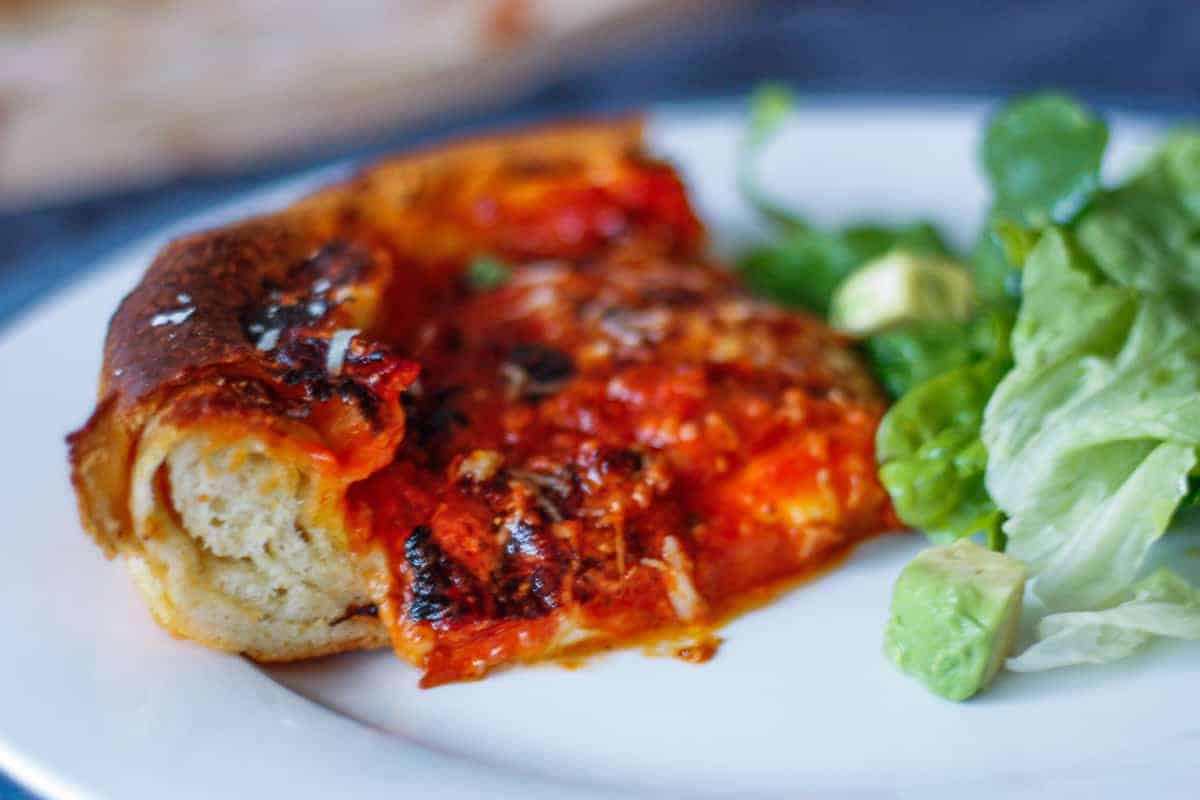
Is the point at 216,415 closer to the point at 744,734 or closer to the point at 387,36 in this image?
the point at 744,734

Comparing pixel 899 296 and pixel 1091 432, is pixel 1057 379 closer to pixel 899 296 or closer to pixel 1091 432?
pixel 1091 432

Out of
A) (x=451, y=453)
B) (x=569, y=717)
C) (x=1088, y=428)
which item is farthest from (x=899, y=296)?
(x=569, y=717)

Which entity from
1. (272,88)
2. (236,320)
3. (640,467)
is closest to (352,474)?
(236,320)

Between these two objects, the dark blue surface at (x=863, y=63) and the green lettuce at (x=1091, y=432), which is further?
the dark blue surface at (x=863, y=63)

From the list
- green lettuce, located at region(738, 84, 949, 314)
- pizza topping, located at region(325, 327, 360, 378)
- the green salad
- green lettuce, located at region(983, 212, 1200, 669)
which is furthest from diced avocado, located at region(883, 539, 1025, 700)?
green lettuce, located at region(738, 84, 949, 314)

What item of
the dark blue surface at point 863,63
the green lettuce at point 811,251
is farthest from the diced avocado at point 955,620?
the dark blue surface at point 863,63

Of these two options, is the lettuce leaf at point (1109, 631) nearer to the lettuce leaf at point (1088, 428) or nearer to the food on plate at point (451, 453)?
the lettuce leaf at point (1088, 428)
